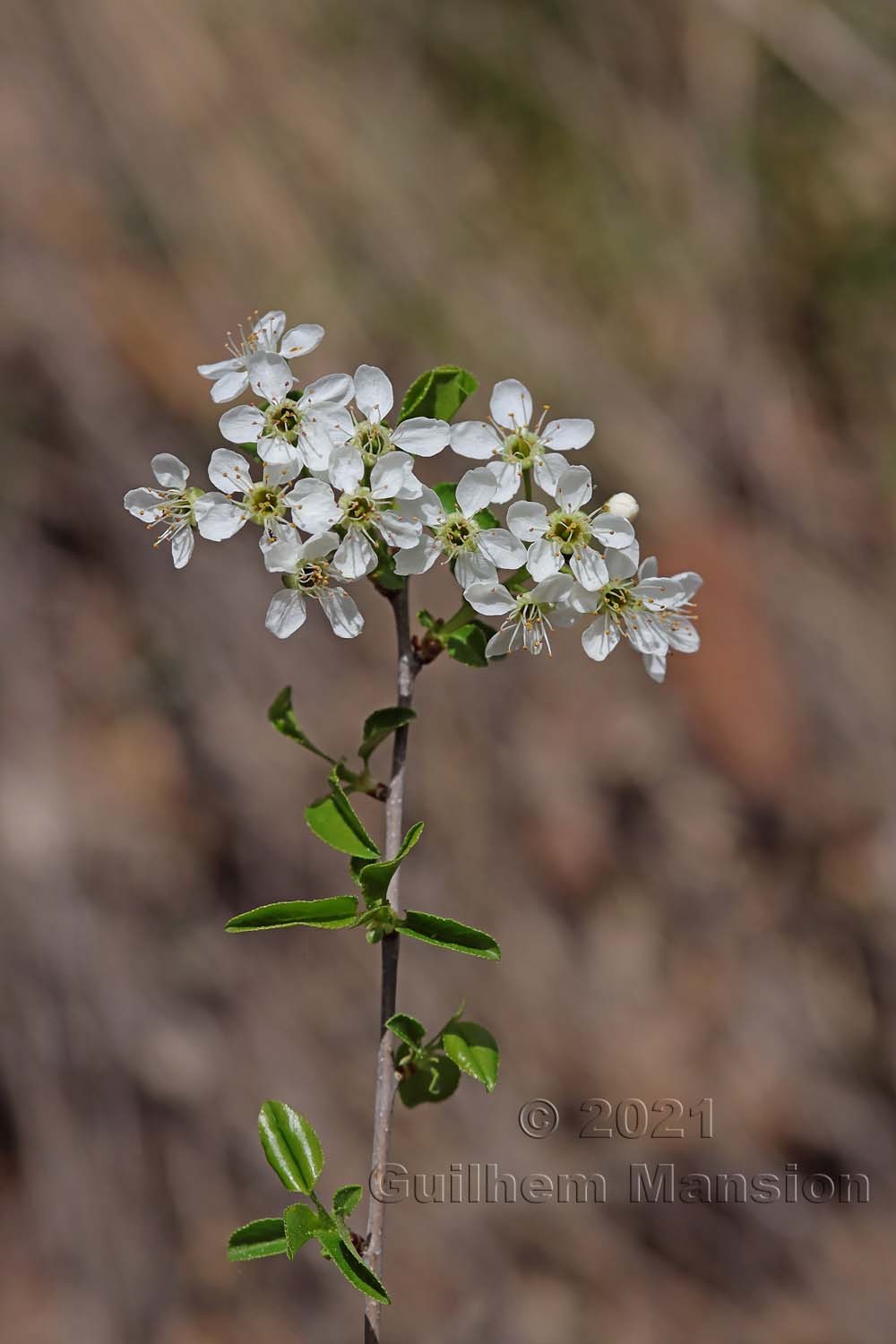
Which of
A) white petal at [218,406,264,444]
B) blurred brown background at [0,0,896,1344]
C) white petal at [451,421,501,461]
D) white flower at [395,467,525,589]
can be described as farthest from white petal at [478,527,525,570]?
blurred brown background at [0,0,896,1344]

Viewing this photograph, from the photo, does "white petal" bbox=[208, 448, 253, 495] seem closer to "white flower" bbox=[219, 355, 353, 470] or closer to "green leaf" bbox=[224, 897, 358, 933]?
"white flower" bbox=[219, 355, 353, 470]

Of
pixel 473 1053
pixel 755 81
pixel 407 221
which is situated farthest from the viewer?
pixel 755 81

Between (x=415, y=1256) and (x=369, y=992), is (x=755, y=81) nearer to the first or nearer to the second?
(x=369, y=992)

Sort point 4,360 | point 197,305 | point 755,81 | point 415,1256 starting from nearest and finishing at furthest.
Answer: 1. point 415,1256
2. point 4,360
3. point 197,305
4. point 755,81

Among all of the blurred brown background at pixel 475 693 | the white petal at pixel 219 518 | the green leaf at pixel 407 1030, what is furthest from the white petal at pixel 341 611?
the blurred brown background at pixel 475 693

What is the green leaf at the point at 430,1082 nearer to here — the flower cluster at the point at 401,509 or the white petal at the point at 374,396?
the flower cluster at the point at 401,509

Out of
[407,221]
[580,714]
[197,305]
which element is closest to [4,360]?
[197,305]
